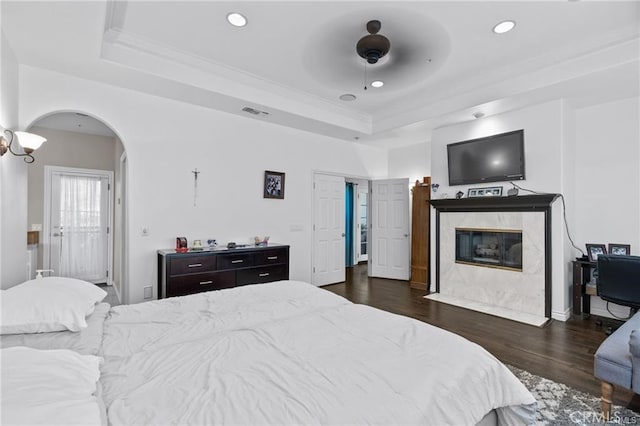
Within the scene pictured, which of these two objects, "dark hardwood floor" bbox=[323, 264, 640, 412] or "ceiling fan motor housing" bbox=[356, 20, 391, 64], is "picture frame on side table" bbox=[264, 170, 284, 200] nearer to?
"dark hardwood floor" bbox=[323, 264, 640, 412]

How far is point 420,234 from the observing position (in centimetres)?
561

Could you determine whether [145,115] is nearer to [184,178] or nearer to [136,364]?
[184,178]

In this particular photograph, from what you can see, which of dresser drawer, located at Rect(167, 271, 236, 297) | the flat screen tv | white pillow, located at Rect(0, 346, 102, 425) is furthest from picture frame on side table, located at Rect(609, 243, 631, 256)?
white pillow, located at Rect(0, 346, 102, 425)

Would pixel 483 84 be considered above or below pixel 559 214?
above

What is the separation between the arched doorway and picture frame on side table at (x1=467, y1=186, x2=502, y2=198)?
→ 5568 mm

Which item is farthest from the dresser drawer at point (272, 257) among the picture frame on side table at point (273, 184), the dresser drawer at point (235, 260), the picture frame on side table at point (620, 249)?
the picture frame on side table at point (620, 249)

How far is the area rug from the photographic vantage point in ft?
6.35

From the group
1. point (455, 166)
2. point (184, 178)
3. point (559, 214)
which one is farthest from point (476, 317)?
point (184, 178)

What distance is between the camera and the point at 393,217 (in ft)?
20.6

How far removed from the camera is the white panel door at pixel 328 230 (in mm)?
5539

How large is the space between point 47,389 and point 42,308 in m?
0.93

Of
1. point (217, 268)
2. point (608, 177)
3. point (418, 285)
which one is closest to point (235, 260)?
point (217, 268)

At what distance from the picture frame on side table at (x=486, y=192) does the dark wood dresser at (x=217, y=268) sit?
2.98 m

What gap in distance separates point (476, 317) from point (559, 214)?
66.5 inches
